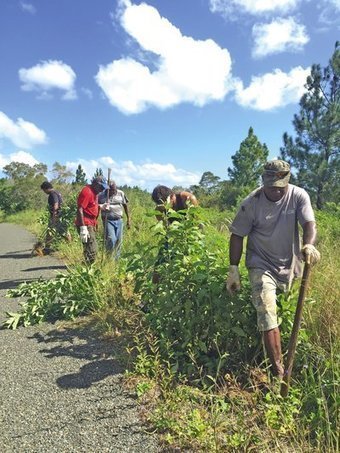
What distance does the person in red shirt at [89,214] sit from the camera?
6961 millimetres

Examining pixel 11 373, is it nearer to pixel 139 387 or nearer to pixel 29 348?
pixel 29 348

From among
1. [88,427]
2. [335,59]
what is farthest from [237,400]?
[335,59]

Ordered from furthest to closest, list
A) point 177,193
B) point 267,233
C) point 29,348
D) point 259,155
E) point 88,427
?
point 259,155
point 177,193
point 29,348
point 267,233
point 88,427

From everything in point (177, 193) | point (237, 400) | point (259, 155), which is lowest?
point (237, 400)

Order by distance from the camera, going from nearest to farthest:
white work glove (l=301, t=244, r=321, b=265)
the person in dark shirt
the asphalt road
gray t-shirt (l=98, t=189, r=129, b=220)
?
the asphalt road, white work glove (l=301, t=244, r=321, b=265), gray t-shirt (l=98, t=189, r=129, b=220), the person in dark shirt

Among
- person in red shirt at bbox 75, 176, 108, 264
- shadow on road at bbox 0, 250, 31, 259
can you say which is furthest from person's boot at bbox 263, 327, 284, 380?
shadow on road at bbox 0, 250, 31, 259

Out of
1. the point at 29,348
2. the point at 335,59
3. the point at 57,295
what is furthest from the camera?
the point at 335,59

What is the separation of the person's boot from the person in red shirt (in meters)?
4.45

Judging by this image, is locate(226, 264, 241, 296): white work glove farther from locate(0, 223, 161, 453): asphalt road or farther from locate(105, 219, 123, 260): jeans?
locate(105, 219, 123, 260): jeans

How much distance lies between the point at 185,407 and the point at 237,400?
0.37 metres

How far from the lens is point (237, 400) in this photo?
2.77m

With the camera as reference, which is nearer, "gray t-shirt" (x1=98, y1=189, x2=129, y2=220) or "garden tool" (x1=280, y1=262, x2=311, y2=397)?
"garden tool" (x1=280, y1=262, x2=311, y2=397)

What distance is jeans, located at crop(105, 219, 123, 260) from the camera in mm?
7325

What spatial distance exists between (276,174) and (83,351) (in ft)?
8.28
